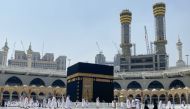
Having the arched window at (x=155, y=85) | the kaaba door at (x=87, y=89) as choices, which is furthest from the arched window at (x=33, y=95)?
the arched window at (x=155, y=85)

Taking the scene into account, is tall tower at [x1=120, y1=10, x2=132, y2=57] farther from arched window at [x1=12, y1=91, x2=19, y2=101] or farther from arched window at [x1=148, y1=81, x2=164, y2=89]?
arched window at [x1=12, y1=91, x2=19, y2=101]

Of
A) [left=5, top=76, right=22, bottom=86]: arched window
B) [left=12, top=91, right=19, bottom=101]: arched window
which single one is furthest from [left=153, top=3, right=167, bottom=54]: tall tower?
[left=12, top=91, right=19, bottom=101]: arched window

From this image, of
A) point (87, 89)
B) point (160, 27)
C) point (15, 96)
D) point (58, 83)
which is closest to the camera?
point (87, 89)

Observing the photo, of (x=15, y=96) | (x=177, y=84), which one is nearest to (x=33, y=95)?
(x=15, y=96)

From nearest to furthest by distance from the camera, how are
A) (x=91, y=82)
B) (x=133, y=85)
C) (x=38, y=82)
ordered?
(x=91, y=82) → (x=38, y=82) → (x=133, y=85)

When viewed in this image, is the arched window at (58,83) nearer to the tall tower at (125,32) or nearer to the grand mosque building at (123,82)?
the grand mosque building at (123,82)

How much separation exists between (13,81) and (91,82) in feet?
89.3

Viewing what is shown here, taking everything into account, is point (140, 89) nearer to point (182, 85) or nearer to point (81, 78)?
point (182, 85)

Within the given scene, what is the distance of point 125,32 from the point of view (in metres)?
103

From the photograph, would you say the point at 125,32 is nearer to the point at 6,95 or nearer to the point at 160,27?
the point at 160,27

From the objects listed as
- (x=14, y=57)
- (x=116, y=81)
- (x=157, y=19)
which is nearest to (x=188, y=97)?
(x=116, y=81)

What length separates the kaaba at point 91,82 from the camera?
167 ft

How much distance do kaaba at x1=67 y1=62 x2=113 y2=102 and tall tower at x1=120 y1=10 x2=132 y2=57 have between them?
1791 inches

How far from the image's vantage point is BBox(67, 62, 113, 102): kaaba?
50938 millimetres
